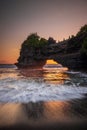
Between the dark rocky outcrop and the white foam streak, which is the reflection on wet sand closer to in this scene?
the white foam streak

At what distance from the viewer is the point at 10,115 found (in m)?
3.60

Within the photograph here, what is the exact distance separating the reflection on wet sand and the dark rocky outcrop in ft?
70.4

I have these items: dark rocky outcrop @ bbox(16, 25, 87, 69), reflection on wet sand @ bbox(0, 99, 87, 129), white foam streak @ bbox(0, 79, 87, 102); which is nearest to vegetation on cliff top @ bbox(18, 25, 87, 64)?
dark rocky outcrop @ bbox(16, 25, 87, 69)

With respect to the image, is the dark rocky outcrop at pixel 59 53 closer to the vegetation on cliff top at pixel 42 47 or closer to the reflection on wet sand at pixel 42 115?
the vegetation on cliff top at pixel 42 47

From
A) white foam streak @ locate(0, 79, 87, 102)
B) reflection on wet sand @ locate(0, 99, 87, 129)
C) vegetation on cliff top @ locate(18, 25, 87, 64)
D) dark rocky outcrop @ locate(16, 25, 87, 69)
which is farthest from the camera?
vegetation on cliff top @ locate(18, 25, 87, 64)

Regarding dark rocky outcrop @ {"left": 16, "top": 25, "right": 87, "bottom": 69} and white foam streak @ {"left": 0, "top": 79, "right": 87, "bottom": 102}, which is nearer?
white foam streak @ {"left": 0, "top": 79, "right": 87, "bottom": 102}

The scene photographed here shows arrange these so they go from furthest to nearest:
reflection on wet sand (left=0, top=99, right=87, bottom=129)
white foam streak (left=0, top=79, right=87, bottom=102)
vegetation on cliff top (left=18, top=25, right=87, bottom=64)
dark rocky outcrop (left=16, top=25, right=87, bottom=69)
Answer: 1. vegetation on cliff top (left=18, top=25, right=87, bottom=64)
2. dark rocky outcrop (left=16, top=25, right=87, bottom=69)
3. white foam streak (left=0, top=79, right=87, bottom=102)
4. reflection on wet sand (left=0, top=99, right=87, bottom=129)

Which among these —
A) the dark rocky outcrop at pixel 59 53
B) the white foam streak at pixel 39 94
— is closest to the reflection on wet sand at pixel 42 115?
the white foam streak at pixel 39 94

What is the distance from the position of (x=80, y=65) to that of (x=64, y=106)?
77.6ft

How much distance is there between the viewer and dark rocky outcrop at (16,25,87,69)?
2775cm

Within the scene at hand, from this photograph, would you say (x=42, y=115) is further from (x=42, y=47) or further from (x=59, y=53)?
(x=42, y=47)

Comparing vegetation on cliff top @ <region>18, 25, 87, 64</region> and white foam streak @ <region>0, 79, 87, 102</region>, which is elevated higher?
vegetation on cliff top @ <region>18, 25, 87, 64</region>

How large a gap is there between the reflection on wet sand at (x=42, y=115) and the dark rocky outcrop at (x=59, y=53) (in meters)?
21.5

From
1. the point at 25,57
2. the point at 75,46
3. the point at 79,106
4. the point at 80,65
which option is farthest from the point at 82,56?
the point at 25,57
